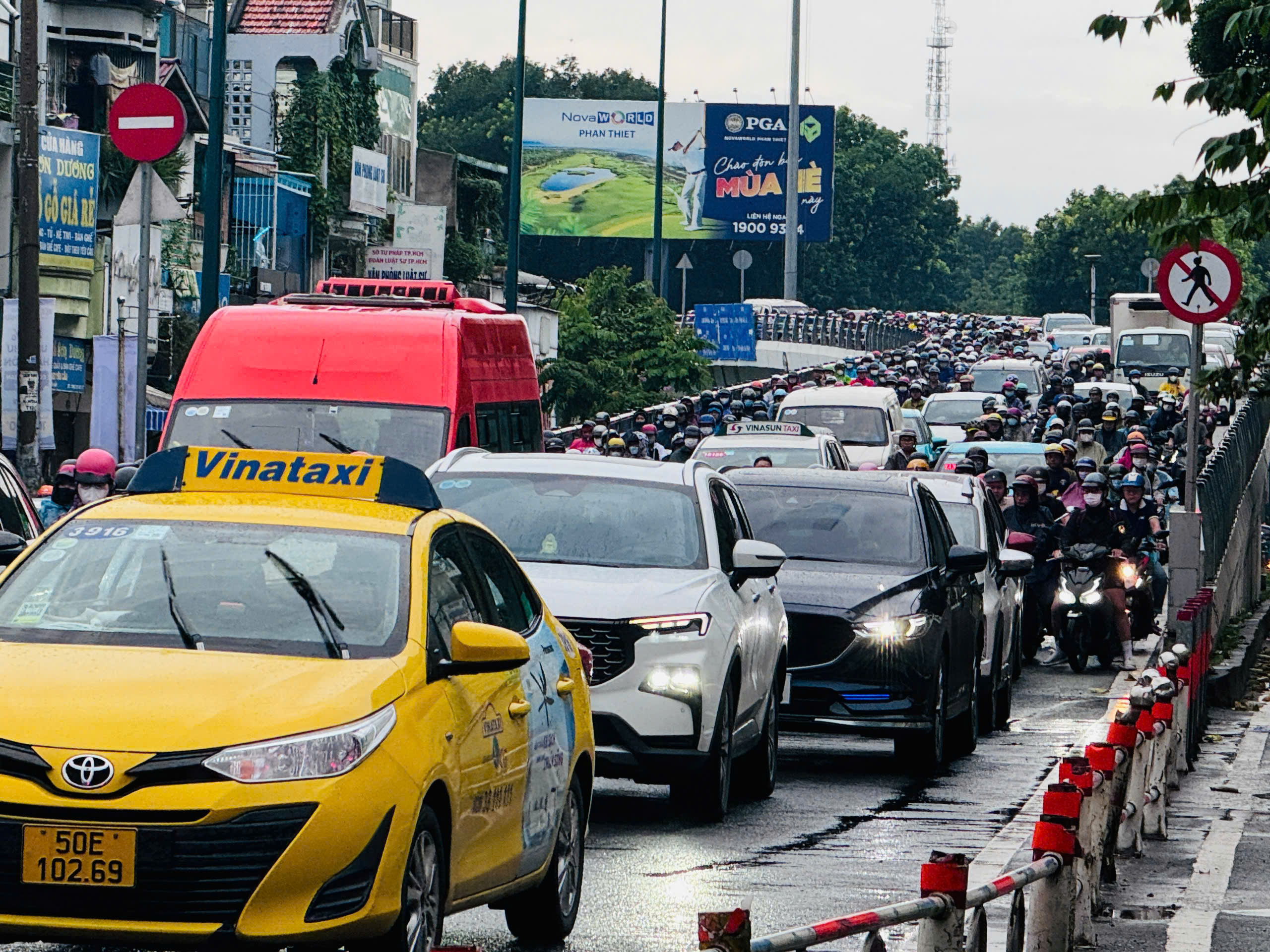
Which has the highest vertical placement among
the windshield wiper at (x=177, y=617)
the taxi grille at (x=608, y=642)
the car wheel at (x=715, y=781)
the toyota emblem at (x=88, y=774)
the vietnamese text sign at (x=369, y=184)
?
the vietnamese text sign at (x=369, y=184)

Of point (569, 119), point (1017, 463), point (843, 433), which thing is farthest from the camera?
point (569, 119)

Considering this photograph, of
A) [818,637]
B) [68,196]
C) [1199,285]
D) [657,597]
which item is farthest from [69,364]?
[657,597]

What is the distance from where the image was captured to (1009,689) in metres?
18.6

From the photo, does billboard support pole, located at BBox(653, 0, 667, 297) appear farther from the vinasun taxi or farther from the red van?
the vinasun taxi

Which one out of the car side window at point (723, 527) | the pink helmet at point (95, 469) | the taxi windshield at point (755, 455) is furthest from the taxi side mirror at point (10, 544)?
the taxi windshield at point (755, 455)

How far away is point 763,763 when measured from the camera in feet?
42.5

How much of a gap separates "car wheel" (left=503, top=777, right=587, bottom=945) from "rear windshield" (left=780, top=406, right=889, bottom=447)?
82.1 feet

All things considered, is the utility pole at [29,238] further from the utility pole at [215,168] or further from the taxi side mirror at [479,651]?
the taxi side mirror at [479,651]

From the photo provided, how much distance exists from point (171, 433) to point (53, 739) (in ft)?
37.4

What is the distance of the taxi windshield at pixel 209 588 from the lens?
23.4 ft

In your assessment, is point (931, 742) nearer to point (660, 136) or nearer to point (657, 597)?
point (657, 597)

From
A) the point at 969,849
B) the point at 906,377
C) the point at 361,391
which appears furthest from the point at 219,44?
the point at 906,377

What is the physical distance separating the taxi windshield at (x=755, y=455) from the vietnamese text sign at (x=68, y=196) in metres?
13.5

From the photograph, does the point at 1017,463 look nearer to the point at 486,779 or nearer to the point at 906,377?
the point at 486,779
